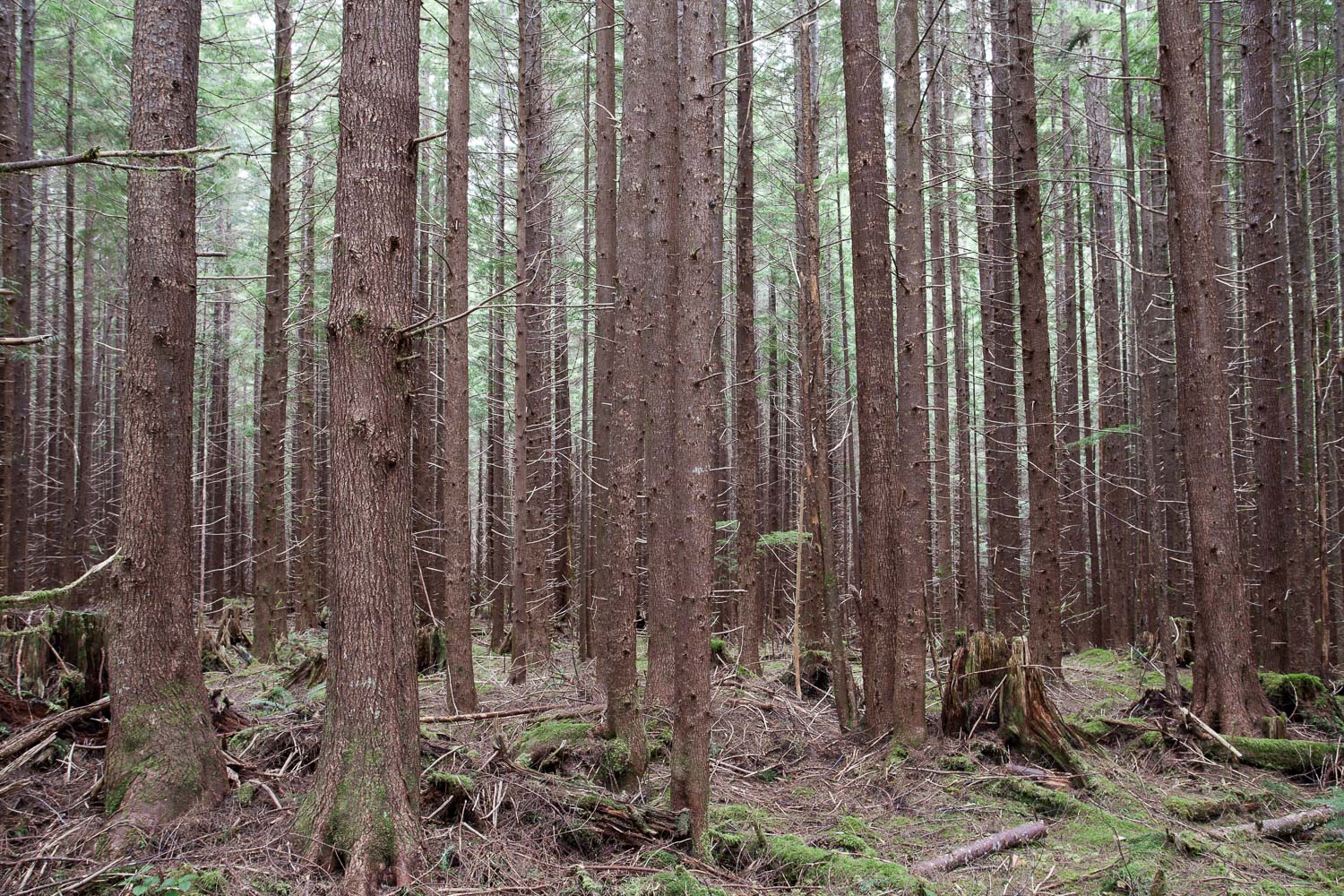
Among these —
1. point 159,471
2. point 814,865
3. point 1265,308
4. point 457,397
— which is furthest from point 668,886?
point 1265,308

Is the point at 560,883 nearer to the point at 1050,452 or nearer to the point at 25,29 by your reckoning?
the point at 1050,452

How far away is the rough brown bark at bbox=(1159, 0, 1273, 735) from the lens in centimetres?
734

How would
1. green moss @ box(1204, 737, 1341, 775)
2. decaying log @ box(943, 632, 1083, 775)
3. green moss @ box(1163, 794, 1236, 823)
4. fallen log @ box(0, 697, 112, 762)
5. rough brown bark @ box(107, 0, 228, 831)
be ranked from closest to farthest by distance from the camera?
rough brown bark @ box(107, 0, 228, 831) < fallen log @ box(0, 697, 112, 762) < green moss @ box(1163, 794, 1236, 823) < green moss @ box(1204, 737, 1341, 775) < decaying log @ box(943, 632, 1083, 775)

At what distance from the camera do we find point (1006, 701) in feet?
23.0

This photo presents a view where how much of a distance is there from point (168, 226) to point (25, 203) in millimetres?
12135

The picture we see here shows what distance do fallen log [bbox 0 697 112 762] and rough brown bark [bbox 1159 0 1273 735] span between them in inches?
346

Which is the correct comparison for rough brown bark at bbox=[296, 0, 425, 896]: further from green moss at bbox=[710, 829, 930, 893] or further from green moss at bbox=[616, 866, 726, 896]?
green moss at bbox=[710, 829, 930, 893]

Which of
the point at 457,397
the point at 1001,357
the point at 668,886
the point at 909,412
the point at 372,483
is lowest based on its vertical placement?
the point at 668,886

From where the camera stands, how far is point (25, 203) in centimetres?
1368

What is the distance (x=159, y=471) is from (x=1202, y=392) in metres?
8.47

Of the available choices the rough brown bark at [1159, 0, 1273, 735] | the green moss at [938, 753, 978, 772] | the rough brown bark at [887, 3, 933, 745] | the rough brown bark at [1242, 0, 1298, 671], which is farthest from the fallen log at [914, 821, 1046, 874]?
the rough brown bark at [1242, 0, 1298, 671]

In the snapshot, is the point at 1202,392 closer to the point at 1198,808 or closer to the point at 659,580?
the point at 1198,808

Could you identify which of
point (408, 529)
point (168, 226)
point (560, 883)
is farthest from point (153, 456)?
point (560, 883)

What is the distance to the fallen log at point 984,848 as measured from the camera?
4.93 meters
